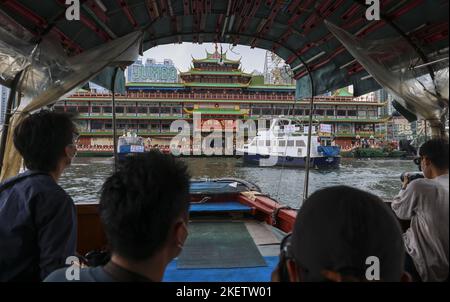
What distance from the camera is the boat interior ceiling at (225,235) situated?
112 inches

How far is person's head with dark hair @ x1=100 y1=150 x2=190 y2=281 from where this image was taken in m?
0.83

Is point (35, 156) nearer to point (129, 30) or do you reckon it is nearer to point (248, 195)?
point (129, 30)

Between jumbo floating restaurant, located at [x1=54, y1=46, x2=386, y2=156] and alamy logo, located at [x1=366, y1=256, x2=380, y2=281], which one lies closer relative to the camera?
alamy logo, located at [x1=366, y1=256, x2=380, y2=281]

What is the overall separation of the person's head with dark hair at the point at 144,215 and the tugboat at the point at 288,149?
64.7ft

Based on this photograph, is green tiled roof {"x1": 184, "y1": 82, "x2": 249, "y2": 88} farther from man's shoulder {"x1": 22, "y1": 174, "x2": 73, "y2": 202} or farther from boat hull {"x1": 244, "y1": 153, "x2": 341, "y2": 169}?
man's shoulder {"x1": 22, "y1": 174, "x2": 73, "y2": 202}

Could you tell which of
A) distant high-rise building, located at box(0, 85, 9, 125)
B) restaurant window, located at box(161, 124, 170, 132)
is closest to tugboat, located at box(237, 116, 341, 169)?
restaurant window, located at box(161, 124, 170, 132)

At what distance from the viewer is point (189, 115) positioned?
97.5 feet

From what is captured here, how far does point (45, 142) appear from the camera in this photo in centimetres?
146

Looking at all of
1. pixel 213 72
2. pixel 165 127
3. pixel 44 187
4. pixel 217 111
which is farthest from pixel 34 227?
pixel 213 72

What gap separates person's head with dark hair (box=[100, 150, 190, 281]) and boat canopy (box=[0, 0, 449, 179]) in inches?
48.2

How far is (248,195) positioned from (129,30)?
9.95 feet

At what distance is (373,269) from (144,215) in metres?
0.57

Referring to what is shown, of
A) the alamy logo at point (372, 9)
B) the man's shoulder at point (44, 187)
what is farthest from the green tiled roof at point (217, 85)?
the man's shoulder at point (44, 187)
